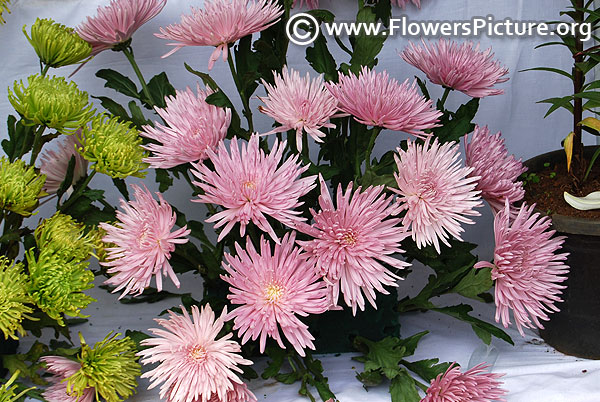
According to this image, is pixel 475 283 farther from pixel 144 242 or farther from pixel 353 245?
pixel 144 242

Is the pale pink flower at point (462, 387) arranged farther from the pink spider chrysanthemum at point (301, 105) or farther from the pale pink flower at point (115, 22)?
the pale pink flower at point (115, 22)

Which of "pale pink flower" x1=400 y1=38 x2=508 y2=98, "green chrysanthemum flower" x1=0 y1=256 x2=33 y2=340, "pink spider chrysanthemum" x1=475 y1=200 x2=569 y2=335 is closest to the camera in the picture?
"green chrysanthemum flower" x1=0 y1=256 x2=33 y2=340

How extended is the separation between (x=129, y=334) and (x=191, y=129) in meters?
0.27

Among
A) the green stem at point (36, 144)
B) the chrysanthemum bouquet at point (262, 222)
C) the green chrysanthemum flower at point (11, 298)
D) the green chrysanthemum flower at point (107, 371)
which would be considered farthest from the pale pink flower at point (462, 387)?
the green stem at point (36, 144)

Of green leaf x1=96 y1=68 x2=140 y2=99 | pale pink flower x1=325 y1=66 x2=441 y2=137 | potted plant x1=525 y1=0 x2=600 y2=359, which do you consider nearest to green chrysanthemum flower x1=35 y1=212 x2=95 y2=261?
green leaf x1=96 y1=68 x2=140 y2=99

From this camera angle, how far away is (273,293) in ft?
2.44

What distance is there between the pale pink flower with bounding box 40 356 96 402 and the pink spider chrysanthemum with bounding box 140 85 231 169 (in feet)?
0.84

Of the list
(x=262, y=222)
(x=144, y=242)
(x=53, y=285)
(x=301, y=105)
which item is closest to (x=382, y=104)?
(x=301, y=105)

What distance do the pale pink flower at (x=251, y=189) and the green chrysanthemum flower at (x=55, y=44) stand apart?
29 cm

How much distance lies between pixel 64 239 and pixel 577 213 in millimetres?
656

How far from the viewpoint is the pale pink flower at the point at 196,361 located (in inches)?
28.9

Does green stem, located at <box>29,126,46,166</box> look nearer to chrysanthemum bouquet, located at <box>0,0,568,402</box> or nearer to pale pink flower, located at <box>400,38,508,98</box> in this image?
chrysanthemum bouquet, located at <box>0,0,568,402</box>

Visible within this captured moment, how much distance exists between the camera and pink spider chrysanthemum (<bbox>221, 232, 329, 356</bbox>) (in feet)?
2.39

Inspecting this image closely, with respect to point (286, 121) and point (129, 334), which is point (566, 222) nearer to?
point (286, 121)
